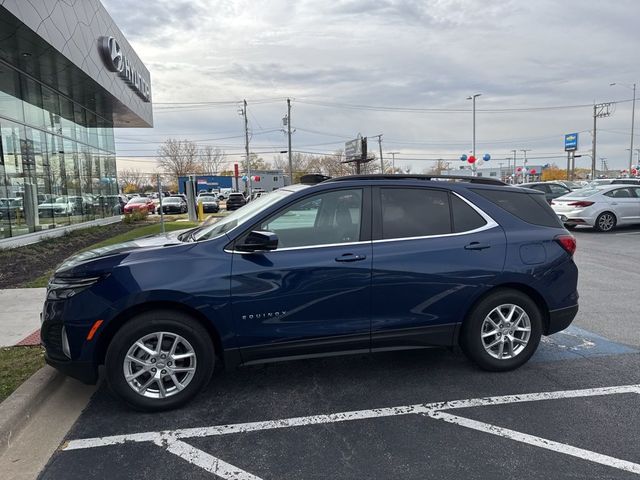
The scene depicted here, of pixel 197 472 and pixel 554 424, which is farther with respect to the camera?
pixel 554 424

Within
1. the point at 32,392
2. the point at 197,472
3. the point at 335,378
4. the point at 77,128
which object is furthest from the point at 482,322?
the point at 77,128

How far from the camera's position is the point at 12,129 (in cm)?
1300

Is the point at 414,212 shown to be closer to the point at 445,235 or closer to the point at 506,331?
the point at 445,235

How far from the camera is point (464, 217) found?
413 cm

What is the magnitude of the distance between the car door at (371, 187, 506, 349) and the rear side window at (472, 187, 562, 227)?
0.93 ft

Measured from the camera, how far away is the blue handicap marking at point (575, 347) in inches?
181

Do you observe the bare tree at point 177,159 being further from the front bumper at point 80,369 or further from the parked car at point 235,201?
the front bumper at point 80,369

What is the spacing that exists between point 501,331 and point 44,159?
15.6 m

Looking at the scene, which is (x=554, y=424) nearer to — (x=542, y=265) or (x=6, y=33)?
(x=542, y=265)

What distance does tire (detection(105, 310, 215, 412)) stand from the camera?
340 cm

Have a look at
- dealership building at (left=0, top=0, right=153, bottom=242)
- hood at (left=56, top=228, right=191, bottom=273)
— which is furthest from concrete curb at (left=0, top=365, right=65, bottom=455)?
dealership building at (left=0, top=0, right=153, bottom=242)

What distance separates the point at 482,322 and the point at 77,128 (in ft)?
63.7

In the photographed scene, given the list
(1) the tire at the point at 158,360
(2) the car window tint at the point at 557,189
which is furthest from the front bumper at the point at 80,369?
(2) the car window tint at the point at 557,189

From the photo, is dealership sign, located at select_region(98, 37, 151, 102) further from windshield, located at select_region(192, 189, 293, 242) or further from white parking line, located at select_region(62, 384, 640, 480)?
white parking line, located at select_region(62, 384, 640, 480)
